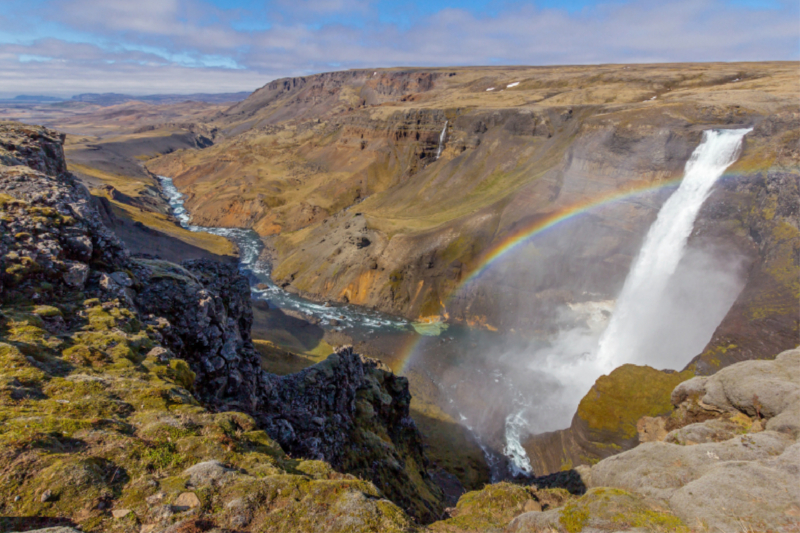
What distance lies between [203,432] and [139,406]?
1.72 m

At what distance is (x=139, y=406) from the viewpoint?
9.15 metres

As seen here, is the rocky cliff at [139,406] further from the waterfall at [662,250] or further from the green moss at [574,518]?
the waterfall at [662,250]

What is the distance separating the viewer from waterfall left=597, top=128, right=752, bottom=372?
41.5 meters

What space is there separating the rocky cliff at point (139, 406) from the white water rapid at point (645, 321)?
22999 mm

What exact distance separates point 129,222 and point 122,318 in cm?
7361

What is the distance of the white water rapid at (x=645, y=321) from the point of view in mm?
36656

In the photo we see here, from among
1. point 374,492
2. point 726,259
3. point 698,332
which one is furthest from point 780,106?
point 374,492

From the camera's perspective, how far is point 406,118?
101125 mm

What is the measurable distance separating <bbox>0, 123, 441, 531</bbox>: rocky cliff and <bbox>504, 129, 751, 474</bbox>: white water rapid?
23.0m

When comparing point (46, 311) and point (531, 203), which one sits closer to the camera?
point (46, 311)

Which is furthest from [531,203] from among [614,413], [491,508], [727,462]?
[491,508]

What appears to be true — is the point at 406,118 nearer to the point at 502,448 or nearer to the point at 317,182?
the point at 317,182

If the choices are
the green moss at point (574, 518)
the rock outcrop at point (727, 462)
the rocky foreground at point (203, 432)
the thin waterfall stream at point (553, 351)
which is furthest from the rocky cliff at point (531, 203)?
the green moss at point (574, 518)

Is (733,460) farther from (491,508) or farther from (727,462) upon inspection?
(491,508)
